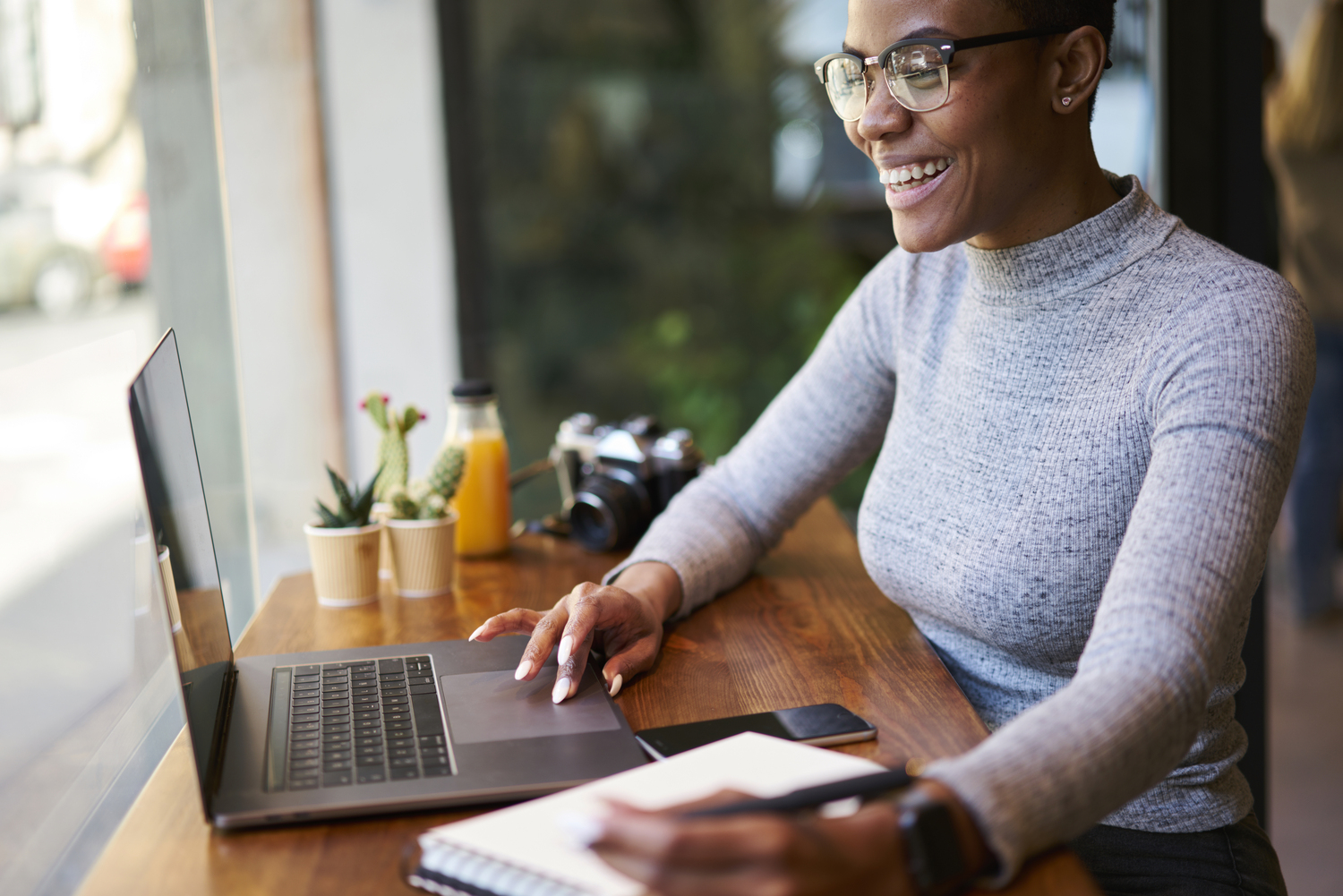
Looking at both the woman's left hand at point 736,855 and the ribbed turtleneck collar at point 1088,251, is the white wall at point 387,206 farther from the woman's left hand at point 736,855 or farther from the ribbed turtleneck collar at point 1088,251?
the woman's left hand at point 736,855

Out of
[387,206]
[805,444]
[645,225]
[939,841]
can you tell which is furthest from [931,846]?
[645,225]

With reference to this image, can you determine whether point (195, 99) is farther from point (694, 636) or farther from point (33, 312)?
point (694, 636)

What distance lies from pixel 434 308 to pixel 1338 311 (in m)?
2.12

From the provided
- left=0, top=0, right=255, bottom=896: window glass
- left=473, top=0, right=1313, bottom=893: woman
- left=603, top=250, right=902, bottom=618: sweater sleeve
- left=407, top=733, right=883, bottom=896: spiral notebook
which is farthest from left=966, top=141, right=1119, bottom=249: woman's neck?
left=0, top=0, right=255, bottom=896: window glass

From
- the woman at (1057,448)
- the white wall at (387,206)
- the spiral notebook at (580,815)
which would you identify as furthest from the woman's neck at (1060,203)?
the white wall at (387,206)

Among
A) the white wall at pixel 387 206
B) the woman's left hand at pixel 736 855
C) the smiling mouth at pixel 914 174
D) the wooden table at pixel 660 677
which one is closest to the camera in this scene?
the woman's left hand at pixel 736 855

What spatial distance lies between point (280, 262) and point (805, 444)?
1.13m

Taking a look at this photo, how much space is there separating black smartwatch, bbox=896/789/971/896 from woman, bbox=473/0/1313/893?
9 centimetres

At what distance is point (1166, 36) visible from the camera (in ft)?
5.89

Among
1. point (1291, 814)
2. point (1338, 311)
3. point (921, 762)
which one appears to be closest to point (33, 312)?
point (921, 762)

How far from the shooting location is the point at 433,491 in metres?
1.32

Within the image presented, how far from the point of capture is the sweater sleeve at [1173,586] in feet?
2.04

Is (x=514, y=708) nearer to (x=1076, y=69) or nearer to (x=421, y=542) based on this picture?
(x=421, y=542)

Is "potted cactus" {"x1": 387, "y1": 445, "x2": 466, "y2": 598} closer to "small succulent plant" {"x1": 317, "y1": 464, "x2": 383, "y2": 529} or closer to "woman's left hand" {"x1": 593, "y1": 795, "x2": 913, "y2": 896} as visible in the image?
"small succulent plant" {"x1": 317, "y1": 464, "x2": 383, "y2": 529}
